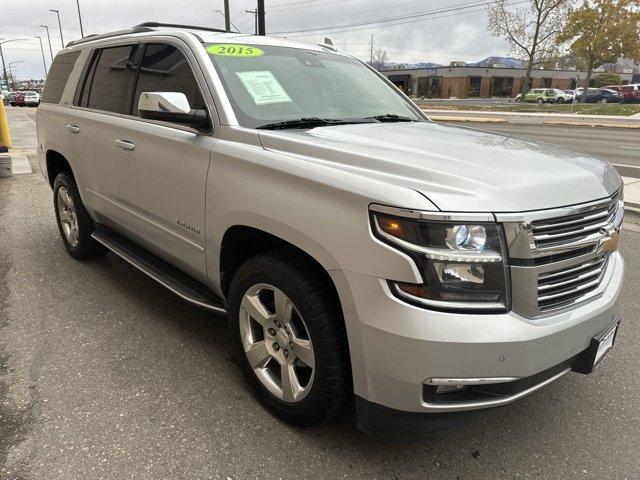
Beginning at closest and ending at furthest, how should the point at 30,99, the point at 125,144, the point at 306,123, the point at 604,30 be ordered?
1. the point at 306,123
2. the point at 125,144
3. the point at 604,30
4. the point at 30,99

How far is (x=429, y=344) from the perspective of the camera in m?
1.87

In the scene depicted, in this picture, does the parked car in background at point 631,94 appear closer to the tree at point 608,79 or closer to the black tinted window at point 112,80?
the tree at point 608,79

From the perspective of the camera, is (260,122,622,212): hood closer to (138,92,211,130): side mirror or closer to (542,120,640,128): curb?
(138,92,211,130): side mirror

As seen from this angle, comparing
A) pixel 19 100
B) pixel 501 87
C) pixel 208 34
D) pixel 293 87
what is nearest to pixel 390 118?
pixel 293 87

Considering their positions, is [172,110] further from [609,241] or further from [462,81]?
[462,81]

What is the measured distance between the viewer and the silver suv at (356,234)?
1900mm

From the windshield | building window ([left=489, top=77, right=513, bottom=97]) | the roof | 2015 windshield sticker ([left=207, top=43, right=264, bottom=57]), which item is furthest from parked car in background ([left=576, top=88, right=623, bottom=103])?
2015 windshield sticker ([left=207, top=43, right=264, bottom=57])

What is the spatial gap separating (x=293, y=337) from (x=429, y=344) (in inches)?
29.9

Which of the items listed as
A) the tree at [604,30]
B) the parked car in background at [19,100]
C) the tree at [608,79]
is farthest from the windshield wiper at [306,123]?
Answer: the tree at [608,79]

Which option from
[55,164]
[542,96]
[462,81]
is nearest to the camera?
[55,164]

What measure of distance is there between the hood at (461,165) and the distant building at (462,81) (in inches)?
2816

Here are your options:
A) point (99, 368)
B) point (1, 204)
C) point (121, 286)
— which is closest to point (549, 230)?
point (99, 368)

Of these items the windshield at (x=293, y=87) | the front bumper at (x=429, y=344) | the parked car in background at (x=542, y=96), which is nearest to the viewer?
the front bumper at (x=429, y=344)

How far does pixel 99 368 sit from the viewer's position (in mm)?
3098
